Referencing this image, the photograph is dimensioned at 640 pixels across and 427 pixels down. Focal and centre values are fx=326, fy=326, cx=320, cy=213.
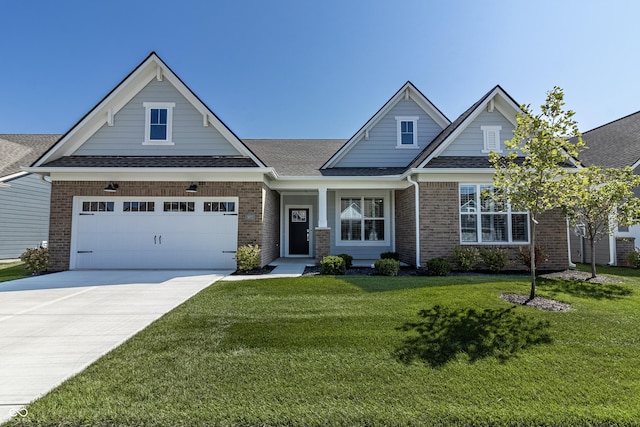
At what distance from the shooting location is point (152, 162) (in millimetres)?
11031

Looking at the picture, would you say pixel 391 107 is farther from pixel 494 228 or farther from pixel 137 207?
pixel 137 207

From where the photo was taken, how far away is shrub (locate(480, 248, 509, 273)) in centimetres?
1046

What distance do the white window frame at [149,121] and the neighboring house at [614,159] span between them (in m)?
14.1

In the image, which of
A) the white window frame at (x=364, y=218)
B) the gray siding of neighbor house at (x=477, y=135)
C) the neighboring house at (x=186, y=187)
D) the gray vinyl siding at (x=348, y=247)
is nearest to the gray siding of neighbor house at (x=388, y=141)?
the white window frame at (x=364, y=218)

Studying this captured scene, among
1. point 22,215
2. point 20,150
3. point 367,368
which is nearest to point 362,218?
point 367,368

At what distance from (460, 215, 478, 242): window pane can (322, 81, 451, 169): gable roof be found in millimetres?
4762

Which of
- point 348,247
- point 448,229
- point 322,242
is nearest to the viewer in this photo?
point 448,229

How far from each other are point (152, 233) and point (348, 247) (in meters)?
7.60

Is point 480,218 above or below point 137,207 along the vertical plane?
below

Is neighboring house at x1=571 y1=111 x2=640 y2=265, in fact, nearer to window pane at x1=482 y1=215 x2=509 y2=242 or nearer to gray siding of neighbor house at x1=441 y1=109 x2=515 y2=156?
gray siding of neighbor house at x1=441 y1=109 x2=515 y2=156

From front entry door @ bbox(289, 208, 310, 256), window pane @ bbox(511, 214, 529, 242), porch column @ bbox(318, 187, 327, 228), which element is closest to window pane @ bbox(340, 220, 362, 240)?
front entry door @ bbox(289, 208, 310, 256)

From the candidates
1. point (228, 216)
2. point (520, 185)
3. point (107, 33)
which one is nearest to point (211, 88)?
point (107, 33)

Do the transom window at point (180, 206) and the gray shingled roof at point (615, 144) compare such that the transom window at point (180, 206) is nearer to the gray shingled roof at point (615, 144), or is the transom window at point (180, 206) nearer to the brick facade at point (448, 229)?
the brick facade at point (448, 229)

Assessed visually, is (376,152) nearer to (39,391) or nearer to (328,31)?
(328,31)
